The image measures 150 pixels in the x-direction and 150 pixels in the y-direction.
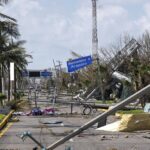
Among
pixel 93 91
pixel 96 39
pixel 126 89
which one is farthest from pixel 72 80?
pixel 126 89

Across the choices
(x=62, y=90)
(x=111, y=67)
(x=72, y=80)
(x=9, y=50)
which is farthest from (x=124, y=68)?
(x=62, y=90)

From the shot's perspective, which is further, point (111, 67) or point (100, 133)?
point (111, 67)

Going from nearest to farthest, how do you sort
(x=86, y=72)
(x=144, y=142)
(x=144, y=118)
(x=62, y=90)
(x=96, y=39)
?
(x=144, y=142) → (x=144, y=118) → (x=96, y=39) → (x=86, y=72) → (x=62, y=90)

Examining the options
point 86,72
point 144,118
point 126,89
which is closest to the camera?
point 144,118

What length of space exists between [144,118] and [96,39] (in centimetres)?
5514

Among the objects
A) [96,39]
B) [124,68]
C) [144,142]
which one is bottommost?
[144,142]

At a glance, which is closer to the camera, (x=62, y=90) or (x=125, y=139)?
(x=125, y=139)

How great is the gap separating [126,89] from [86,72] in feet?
127

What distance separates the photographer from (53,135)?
18562 mm

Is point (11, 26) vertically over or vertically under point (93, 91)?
over

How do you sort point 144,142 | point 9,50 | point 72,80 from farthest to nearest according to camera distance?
point 72,80, point 9,50, point 144,142

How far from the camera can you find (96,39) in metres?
75.4

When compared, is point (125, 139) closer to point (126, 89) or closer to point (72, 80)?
point (126, 89)

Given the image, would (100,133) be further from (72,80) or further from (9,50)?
(72,80)
